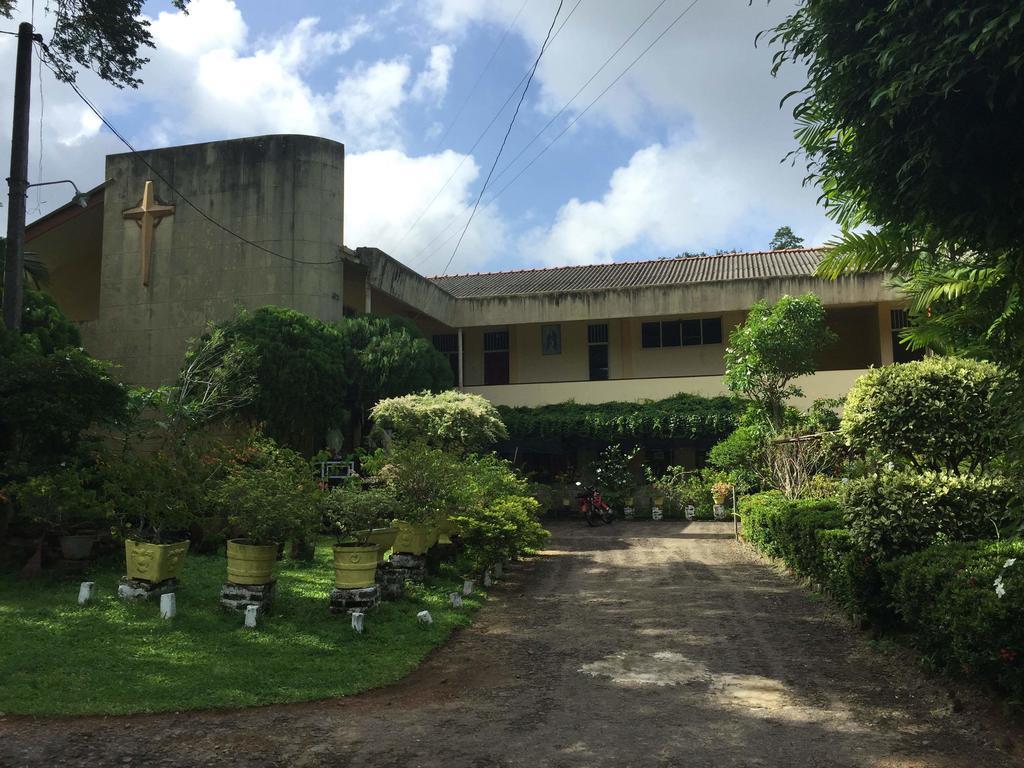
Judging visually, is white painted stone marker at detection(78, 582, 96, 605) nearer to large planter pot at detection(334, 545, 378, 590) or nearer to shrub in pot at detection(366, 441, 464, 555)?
large planter pot at detection(334, 545, 378, 590)

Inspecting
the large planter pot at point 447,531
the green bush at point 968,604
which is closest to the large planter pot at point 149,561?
the large planter pot at point 447,531

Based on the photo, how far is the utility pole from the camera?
10742 millimetres

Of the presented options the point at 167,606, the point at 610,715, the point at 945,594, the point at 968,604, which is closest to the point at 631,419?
the point at 167,606

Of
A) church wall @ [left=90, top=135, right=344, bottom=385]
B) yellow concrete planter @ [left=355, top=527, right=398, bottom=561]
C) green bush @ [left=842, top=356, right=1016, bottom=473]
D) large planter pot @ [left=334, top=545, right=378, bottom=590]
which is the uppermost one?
church wall @ [left=90, top=135, right=344, bottom=385]

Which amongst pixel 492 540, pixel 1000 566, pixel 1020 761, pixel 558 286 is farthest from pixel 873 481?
pixel 558 286

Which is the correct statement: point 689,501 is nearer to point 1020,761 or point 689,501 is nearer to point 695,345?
point 695,345

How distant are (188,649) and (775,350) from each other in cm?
1377

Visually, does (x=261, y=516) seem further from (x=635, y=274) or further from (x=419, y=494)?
(x=635, y=274)

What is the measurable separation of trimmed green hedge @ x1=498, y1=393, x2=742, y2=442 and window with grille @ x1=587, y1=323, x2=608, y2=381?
9.58 feet

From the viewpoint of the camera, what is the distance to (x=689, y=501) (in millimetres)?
20016

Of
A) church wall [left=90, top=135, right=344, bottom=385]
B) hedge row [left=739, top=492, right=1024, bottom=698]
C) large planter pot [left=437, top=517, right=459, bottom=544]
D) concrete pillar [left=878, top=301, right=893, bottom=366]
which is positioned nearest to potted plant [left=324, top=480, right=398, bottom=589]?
large planter pot [left=437, top=517, right=459, bottom=544]

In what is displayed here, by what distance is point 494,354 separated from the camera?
26141 millimetres

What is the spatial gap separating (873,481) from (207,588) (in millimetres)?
7019

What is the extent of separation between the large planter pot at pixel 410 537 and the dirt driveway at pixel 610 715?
1621 millimetres
